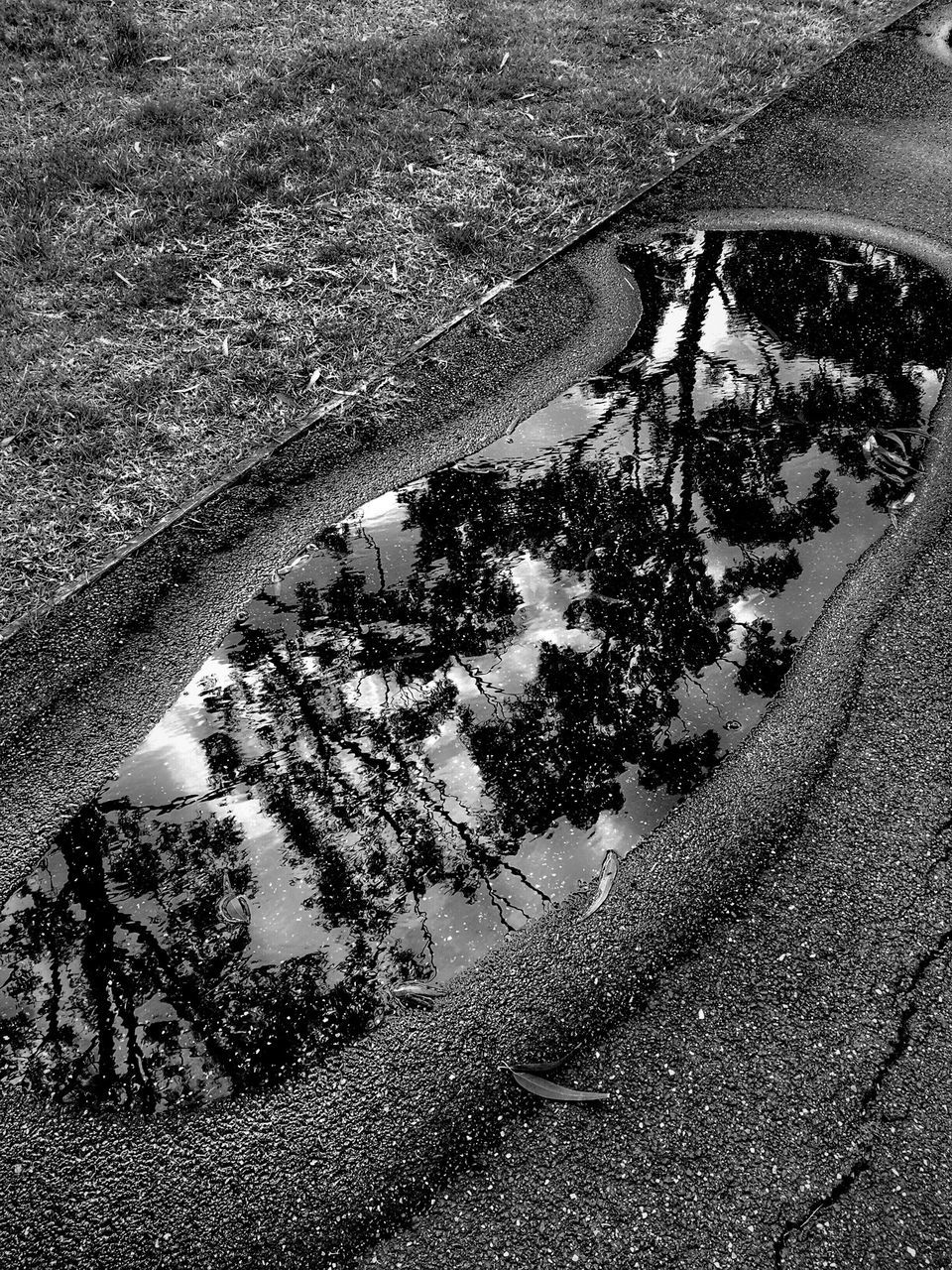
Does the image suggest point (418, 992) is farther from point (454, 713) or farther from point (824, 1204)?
point (824, 1204)

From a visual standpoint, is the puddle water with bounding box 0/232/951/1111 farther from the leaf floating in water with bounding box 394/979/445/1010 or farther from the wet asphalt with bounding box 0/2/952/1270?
the wet asphalt with bounding box 0/2/952/1270

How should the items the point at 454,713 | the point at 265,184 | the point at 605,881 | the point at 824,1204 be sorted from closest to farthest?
the point at 824,1204 → the point at 605,881 → the point at 454,713 → the point at 265,184

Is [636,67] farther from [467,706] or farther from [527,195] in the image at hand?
[467,706]

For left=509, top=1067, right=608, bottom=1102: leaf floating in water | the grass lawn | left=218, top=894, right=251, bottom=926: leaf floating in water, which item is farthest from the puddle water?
the grass lawn

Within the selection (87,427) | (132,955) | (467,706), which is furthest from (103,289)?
(132,955)

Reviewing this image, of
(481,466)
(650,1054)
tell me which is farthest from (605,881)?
(481,466)
